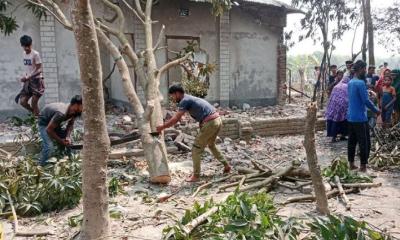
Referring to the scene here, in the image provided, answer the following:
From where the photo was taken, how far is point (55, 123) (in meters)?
5.11

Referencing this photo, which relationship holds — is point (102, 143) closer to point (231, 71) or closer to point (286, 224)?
point (286, 224)

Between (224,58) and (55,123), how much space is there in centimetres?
741

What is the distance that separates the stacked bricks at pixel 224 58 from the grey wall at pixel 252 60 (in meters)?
0.20

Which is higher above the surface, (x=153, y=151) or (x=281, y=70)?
(x=281, y=70)

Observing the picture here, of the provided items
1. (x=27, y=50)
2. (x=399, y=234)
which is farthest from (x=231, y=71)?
(x=399, y=234)

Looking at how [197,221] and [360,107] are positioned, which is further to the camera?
[360,107]

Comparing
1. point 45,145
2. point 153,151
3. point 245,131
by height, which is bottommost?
point 245,131

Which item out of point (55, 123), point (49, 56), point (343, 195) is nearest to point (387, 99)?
point (343, 195)

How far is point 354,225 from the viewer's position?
3.18 m

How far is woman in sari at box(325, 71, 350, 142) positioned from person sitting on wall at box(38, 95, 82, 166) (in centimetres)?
511

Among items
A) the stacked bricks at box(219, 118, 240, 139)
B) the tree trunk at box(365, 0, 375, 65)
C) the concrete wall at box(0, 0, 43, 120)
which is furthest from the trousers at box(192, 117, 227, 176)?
the tree trunk at box(365, 0, 375, 65)

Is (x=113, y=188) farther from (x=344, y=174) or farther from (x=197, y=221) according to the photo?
(x=344, y=174)

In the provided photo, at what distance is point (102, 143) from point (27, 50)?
4703 millimetres

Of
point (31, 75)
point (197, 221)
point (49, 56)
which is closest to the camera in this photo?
point (197, 221)
